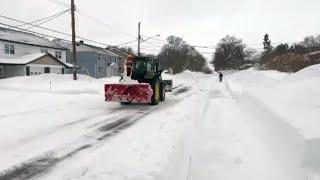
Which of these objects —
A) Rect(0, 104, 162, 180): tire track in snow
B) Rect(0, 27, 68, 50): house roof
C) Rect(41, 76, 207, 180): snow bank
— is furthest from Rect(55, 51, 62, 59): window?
Rect(41, 76, 207, 180): snow bank

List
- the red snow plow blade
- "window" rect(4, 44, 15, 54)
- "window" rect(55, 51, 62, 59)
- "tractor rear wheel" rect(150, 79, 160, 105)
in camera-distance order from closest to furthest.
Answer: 1. the red snow plow blade
2. "tractor rear wheel" rect(150, 79, 160, 105)
3. "window" rect(4, 44, 15, 54)
4. "window" rect(55, 51, 62, 59)

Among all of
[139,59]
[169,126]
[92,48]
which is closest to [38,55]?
[92,48]

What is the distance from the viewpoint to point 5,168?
7.71m

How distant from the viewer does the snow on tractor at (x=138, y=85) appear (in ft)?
66.2

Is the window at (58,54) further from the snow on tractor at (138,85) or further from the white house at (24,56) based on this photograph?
the snow on tractor at (138,85)

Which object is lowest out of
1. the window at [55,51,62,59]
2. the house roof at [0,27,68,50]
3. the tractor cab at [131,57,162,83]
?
the tractor cab at [131,57,162,83]

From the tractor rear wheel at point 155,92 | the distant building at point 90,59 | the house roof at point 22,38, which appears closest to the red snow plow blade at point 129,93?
the tractor rear wheel at point 155,92

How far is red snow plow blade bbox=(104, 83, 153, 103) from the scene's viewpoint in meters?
20.2

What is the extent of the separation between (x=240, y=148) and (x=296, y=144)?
2455 millimetres

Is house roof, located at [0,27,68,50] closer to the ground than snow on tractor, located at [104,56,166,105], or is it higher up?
higher up

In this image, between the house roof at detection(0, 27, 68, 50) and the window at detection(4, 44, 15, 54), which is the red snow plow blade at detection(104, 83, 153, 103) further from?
the window at detection(4, 44, 15, 54)

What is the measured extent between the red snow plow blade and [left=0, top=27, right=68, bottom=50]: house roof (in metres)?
33.8

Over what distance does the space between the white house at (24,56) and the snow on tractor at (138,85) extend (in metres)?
29.4

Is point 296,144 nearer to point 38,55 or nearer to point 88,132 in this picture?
point 88,132
